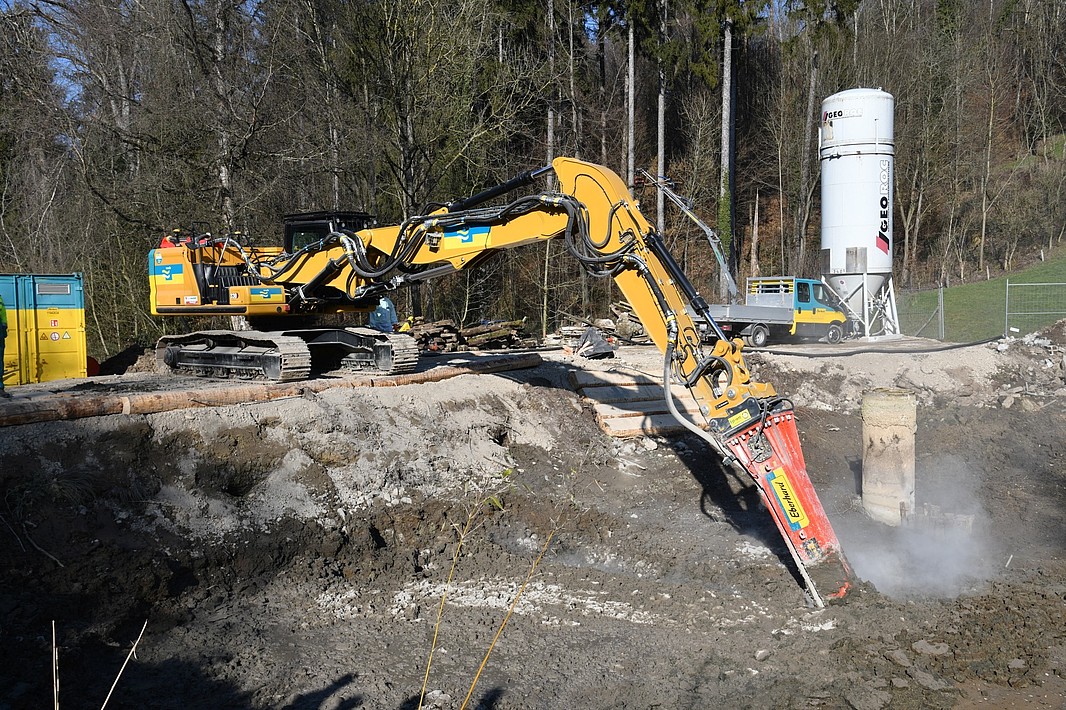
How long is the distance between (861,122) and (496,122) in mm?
8907

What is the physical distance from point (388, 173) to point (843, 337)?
472 inches

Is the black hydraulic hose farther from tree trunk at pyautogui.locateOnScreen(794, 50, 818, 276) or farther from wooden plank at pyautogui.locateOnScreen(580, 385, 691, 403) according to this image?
tree trunk at pyautogui.locateOnScreen(794, 50, 818, 276)

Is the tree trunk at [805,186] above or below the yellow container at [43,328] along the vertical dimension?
above

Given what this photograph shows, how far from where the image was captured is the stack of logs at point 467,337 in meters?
18.2

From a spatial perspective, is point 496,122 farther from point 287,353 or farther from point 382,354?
point 287,353

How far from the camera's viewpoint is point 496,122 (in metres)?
21.0

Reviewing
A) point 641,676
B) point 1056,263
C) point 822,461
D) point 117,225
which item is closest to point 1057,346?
point 822,461

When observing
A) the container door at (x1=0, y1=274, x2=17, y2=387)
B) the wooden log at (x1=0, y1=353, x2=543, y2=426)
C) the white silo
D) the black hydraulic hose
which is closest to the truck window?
the white silo

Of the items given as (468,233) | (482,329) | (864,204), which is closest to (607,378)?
(468,233)

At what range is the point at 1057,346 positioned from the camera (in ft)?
52.7

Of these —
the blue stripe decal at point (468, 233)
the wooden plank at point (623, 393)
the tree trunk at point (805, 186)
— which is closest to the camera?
the blue stripe decal at point (468, 233)

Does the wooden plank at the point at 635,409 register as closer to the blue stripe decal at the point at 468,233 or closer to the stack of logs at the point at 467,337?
the blue stripe decal at the point at 468,233

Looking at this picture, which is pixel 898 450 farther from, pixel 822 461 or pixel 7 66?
pixel 7 66

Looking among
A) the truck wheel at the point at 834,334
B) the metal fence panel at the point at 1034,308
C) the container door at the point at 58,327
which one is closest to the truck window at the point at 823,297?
the truck wheel at the point at 834,334
